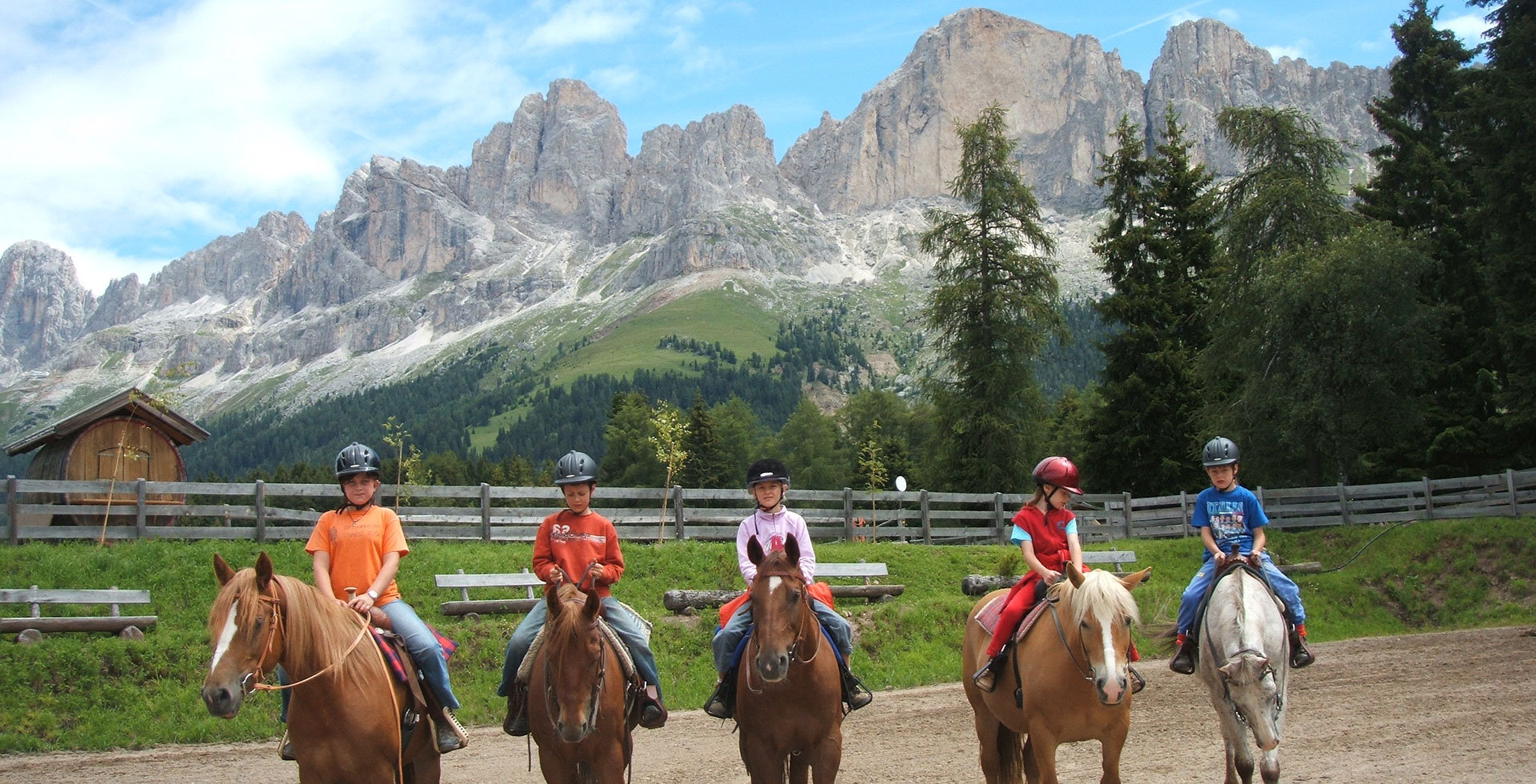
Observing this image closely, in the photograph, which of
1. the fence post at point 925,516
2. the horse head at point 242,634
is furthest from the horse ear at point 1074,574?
the fence post at point 925,516

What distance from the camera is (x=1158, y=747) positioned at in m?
10.2

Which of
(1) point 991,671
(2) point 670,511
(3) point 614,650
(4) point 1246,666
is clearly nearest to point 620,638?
(3) point 614,650

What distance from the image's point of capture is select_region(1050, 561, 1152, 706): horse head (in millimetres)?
6219

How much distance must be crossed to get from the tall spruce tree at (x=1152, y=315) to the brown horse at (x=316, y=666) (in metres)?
30.9

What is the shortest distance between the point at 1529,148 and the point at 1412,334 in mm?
5358

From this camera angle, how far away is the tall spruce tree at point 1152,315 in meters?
34.2

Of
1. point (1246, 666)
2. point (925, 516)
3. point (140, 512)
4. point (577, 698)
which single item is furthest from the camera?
point (925, 516)

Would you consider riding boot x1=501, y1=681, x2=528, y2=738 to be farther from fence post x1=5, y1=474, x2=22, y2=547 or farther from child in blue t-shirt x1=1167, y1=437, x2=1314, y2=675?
fence post x1=5, y1=474, x2=22, y2=547

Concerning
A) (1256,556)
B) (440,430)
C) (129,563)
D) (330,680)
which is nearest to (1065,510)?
(1256,556)

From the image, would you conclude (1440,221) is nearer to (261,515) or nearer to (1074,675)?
(1074,675)

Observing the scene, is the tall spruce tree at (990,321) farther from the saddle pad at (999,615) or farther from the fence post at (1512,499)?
the saddle pad at (999,615)

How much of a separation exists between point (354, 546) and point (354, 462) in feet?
1.86

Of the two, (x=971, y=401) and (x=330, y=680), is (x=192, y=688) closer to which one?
(x=330, y=680)

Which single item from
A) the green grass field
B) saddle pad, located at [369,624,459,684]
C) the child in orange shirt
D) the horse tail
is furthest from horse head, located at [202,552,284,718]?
the green grass field
